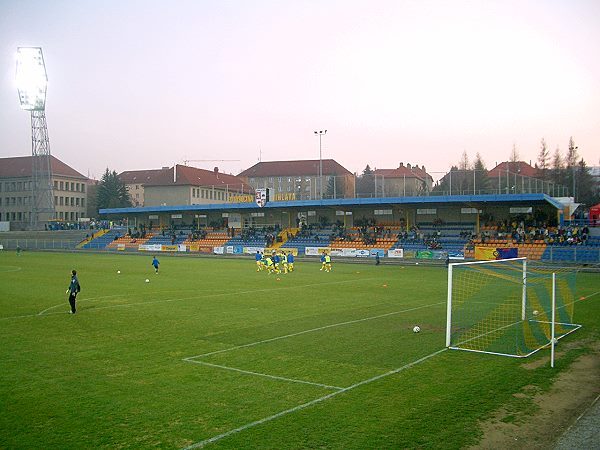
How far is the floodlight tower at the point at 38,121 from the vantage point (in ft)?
211

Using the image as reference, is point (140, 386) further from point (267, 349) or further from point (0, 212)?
point (0, 212)

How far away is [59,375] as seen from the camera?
11289 mm

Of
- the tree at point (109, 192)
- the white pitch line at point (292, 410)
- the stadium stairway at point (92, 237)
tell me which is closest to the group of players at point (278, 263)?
the white pitch line at point (292, 410)

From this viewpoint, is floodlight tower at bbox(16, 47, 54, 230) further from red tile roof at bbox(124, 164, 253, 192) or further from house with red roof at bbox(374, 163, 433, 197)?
house with red roof at bbox(374, 163, 433, 197)

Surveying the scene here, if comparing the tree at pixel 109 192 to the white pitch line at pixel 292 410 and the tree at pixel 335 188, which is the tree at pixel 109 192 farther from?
the white pitch line at pixel 292 410

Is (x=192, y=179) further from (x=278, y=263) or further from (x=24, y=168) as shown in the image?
(x=278, y=263)

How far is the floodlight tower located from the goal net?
58321 mm

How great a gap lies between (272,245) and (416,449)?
180 feet

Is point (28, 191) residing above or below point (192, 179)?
below

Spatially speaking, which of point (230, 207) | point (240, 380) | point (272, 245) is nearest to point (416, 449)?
point (240, 380)

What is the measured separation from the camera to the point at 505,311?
64.7 ft

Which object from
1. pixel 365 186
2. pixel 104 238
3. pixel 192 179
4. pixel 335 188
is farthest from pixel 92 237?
pixel 365 186

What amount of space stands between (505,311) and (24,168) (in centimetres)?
11091

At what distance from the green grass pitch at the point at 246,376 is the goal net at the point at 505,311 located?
2.26ft
